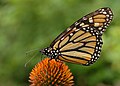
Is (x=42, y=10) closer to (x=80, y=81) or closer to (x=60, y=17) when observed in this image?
(x=60, y=17)

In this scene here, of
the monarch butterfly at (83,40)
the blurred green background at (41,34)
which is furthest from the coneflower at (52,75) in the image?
the blurred green background at (41,34)

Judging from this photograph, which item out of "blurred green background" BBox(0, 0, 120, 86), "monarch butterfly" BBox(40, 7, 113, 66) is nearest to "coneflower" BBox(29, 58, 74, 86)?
"monarch butterfly" BBox(40, 7, 113, 66)

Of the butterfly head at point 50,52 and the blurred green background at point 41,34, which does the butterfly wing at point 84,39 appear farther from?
the blurred green background at point 41,34

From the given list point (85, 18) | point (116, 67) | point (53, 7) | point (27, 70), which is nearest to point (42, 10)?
point (53, 7)

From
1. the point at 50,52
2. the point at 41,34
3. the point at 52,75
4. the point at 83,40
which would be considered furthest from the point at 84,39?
the point at 41,34

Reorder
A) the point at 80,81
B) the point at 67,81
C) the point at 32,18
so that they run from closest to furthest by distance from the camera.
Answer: the point at 67,81 < the point at 80,81 < the point at 32,18

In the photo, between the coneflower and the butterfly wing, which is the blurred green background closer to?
the butterfly wing
